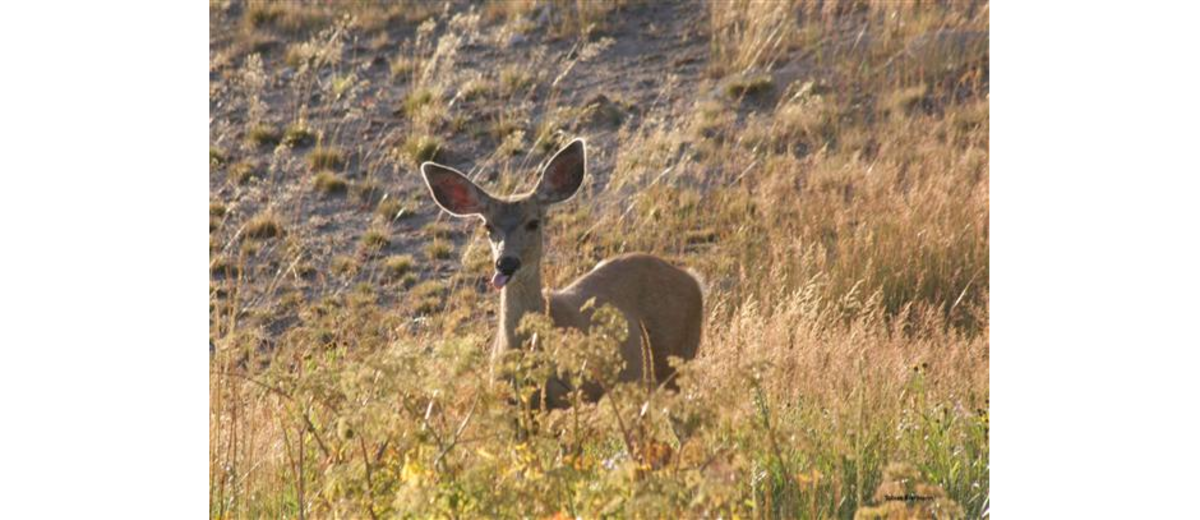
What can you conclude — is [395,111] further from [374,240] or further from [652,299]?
[652,299]

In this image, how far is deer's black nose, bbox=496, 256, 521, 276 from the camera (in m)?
5.68

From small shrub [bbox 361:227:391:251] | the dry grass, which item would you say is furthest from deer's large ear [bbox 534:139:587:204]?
small shrub [bbox 361:227:391:251]

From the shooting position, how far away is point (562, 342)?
3.75 metres

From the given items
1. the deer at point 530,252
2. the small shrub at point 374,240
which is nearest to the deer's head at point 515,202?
the deer at point 530,252

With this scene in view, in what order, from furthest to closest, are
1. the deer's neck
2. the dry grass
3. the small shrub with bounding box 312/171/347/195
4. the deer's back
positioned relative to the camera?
the small shrub with bounding box 312/171/347/195, the deer's back, the deer's neck, the dry grass

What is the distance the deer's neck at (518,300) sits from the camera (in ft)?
19.0

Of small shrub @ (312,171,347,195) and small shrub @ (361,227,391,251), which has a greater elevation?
small shrub @ (312,171,347,195)

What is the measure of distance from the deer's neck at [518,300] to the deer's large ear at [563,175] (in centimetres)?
26

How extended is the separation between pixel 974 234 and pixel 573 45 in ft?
10.8

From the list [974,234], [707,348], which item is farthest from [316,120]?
[974,234]

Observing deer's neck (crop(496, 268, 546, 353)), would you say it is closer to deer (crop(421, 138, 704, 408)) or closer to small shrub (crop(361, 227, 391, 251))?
deer (crop(421, 138, 704, 408))

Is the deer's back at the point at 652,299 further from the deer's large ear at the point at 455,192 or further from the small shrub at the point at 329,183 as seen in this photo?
the small shrub at the point at 329,183

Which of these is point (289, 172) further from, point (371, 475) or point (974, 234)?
point (371, 475)
